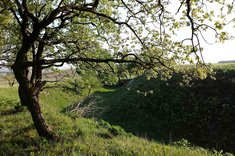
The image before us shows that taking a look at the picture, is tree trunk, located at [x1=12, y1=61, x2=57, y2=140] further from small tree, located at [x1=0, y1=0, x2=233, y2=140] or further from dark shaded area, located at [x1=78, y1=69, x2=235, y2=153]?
dark shaded area, located at [x1=78, y1=69, x2=235, y2=153]

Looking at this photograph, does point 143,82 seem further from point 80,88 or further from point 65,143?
point 65,143

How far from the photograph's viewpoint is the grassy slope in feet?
36.1

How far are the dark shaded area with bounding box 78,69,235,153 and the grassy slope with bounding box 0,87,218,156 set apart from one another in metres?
8.53

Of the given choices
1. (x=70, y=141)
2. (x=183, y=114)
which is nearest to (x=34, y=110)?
(x=70, y=141)

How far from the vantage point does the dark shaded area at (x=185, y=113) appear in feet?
88.4

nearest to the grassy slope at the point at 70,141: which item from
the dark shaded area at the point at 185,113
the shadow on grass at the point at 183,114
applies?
the shadow on grass at the point at 183,114

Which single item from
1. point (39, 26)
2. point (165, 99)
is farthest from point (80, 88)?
point (165, 99)

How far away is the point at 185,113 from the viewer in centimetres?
3064

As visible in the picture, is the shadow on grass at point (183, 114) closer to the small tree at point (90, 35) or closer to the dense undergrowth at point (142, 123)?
the dense undergrowth at point (142, 123)

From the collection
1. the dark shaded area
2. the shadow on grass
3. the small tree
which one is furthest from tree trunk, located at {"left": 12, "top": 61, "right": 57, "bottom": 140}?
the dark shaded area

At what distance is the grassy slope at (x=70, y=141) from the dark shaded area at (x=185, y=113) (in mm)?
8527

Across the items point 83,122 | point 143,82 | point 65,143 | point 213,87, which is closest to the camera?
point 65,143

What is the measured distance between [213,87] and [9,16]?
2346cm

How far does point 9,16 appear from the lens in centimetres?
1552
